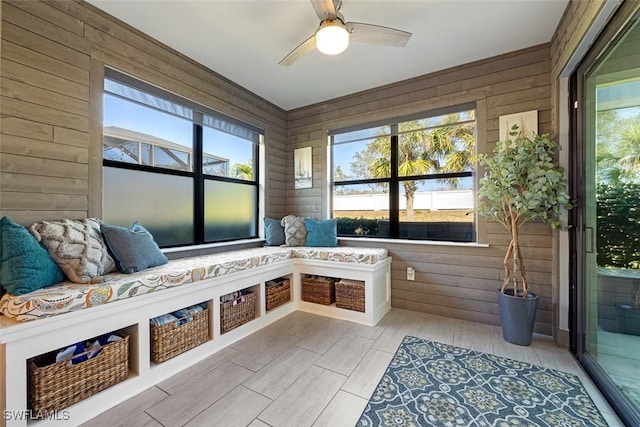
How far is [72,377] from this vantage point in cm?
144

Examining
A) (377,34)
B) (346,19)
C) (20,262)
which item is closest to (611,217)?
(377,34)

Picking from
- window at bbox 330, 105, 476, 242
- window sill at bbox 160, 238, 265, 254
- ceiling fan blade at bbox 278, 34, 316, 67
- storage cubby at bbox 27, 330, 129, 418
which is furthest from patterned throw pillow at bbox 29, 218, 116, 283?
window at bbox 330, 105, 476, 242

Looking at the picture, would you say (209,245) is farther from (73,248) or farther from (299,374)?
(299,374)

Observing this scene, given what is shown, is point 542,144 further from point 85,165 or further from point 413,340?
point 85,165

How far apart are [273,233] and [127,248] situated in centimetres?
178

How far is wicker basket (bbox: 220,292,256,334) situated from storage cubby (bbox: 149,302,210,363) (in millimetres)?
157

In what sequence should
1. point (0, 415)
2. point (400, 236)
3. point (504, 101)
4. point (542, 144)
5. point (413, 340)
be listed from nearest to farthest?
point (0, 415) → point (542, 144) → point (413, 340) → point (504, 101) → point (400, 236)

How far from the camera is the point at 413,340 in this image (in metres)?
2.33

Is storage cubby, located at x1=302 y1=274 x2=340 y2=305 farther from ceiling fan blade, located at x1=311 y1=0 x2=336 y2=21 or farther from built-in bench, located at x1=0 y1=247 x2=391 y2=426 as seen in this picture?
ceiling fan blade, located at x1=311 y1=0 x2=336 y2=21

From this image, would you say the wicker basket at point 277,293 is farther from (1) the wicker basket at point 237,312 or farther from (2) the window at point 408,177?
(2) the window at point 408,177

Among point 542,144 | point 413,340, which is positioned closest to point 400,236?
point 413,340

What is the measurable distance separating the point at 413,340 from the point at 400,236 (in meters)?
1.26

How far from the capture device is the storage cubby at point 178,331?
72.1 inches

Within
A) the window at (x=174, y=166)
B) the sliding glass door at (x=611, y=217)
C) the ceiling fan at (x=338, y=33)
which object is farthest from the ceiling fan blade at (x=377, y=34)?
the window at (x=174, y=166)
